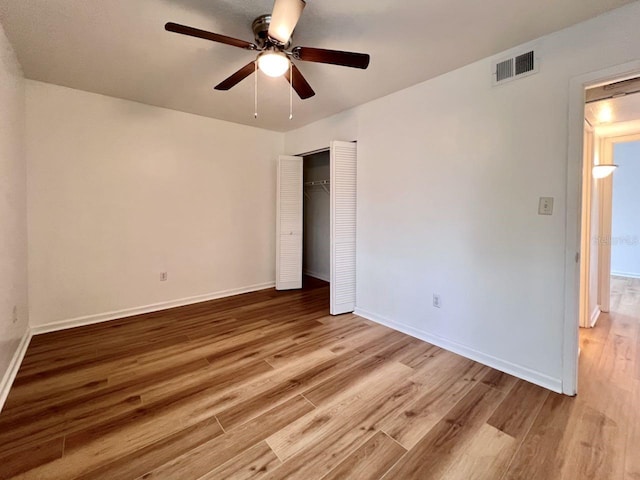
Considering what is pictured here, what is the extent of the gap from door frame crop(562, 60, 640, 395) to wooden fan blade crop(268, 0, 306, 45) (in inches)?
73.6

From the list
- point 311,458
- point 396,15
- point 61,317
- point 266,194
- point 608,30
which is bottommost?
point 311,458

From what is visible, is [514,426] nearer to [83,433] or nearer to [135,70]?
[83,433]

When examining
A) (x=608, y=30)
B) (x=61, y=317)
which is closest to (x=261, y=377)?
(x=61, y=317)

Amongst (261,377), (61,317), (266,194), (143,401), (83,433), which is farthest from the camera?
(266,194)

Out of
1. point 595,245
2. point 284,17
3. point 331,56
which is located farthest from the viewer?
point 595,245

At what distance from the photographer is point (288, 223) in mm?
4570

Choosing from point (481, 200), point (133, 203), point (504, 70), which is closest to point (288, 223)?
point (133, 203)

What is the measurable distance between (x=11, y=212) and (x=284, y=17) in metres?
2.58

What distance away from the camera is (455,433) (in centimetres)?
164

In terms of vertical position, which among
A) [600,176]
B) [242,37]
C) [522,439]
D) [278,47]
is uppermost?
[242,37]

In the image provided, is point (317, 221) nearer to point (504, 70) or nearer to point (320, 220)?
point (320, 220)

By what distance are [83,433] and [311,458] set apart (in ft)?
4.29

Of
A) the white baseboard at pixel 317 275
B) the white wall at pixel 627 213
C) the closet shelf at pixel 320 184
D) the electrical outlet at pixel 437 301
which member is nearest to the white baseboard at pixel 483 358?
the electrical outlet at pixel 437 301

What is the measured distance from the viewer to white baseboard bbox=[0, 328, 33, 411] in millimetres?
1922
